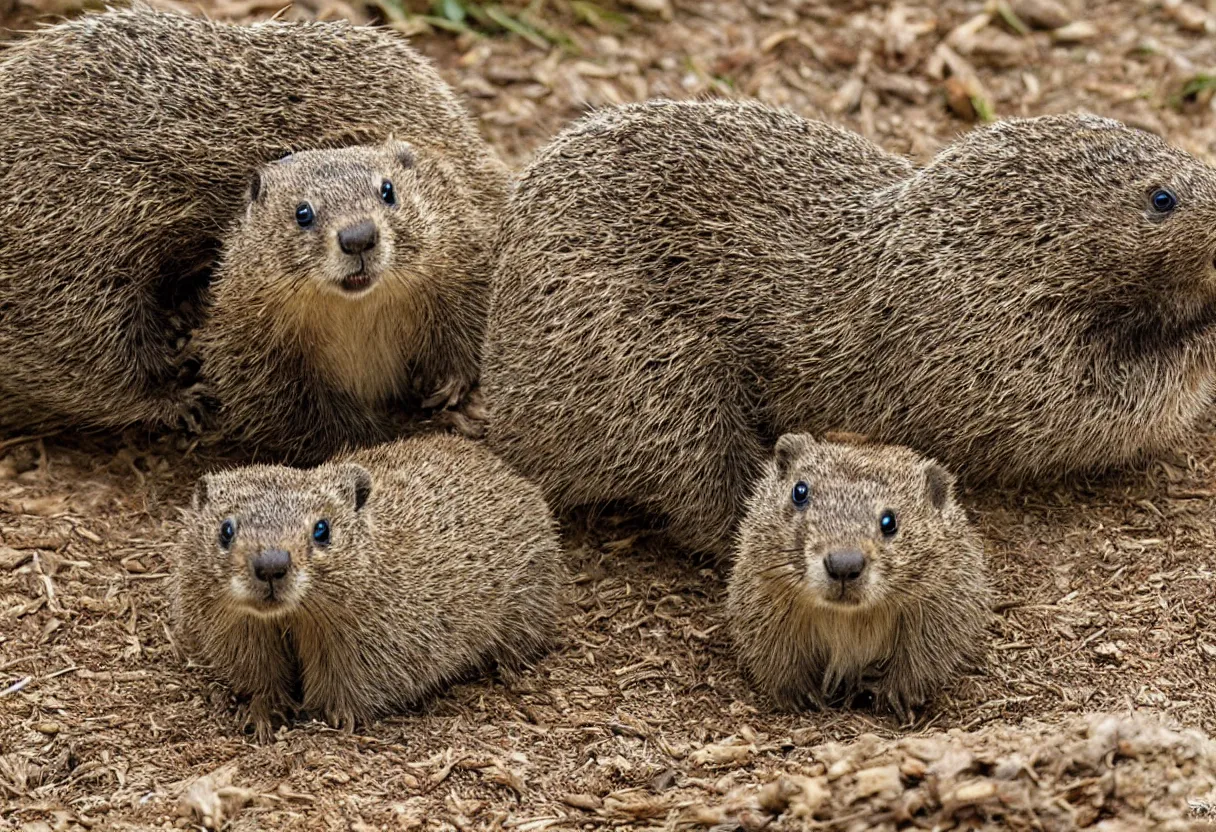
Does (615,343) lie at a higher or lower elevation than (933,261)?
lower

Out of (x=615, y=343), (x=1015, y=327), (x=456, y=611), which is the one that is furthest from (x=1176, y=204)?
(x=456, y=611)

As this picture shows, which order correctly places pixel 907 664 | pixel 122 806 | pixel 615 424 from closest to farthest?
pixel 122 806 < pixel 907 664 < pixel 615 424

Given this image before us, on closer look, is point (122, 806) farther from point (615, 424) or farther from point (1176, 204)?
point (1176, 204)

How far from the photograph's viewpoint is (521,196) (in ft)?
28.9

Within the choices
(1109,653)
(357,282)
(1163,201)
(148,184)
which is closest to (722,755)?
(1109,653)

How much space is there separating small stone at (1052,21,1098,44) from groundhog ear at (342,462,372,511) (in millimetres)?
6446

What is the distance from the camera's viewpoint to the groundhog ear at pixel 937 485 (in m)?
7.42

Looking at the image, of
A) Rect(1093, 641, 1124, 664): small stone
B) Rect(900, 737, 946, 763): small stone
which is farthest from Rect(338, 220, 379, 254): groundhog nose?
Rect(1093, 641, 1124, 664): small stone

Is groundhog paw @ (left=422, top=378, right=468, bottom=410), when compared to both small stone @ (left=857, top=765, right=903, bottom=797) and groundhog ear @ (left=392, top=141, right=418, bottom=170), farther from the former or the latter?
small stone @ (left=857, top=765, right=903, bottom=797)

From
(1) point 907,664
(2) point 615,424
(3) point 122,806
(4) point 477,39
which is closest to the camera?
(3) point 122,806

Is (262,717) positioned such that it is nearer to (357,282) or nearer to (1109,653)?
(357,282)

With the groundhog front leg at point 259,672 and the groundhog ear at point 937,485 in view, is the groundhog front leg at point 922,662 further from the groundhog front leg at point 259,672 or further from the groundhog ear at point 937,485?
the groundhog front leg at point 259,672

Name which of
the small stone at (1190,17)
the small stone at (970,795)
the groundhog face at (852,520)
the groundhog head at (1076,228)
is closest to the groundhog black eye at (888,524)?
the groundhog face at (852,520)

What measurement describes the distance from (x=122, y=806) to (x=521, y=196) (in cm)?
361
